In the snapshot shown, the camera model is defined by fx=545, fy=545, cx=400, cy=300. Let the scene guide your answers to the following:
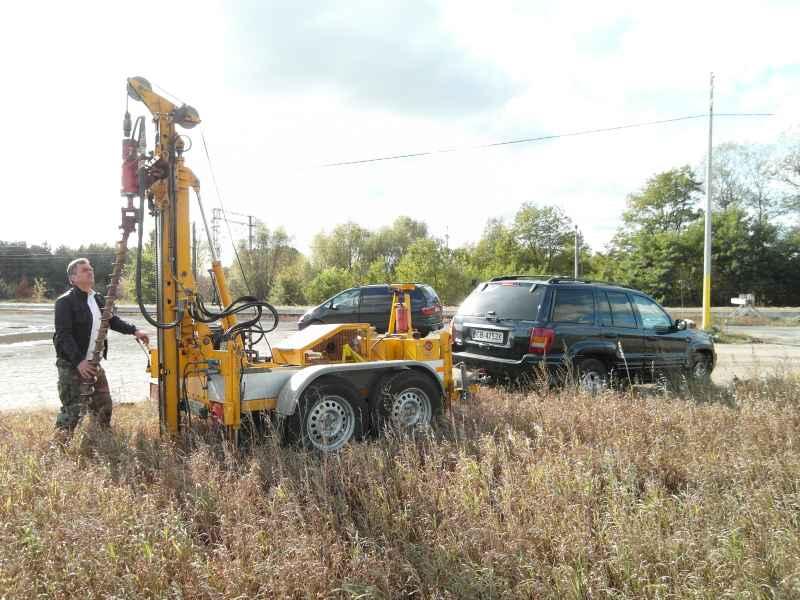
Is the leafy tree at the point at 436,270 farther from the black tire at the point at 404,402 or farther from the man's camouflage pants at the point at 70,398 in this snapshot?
the man's camouflage pants at the point at 70,398

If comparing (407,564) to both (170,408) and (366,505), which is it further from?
(170,408)

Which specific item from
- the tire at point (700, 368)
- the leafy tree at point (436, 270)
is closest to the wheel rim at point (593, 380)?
the tire at point (700, 368)

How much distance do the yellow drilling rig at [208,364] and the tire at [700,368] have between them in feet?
19.0

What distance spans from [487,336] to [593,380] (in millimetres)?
1630

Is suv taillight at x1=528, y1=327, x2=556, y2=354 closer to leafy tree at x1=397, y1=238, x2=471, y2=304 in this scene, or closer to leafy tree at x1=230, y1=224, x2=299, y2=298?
leafy tree at x1=397, y1=238, x2=471, y2=304

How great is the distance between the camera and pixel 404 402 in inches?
222

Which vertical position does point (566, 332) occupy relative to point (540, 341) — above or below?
above

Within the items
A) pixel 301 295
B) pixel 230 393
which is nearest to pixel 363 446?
pixel 230 393

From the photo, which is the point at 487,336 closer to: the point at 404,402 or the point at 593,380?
the point at 593,380

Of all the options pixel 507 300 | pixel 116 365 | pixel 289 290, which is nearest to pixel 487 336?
pixel 507 300

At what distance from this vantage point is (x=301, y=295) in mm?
45625

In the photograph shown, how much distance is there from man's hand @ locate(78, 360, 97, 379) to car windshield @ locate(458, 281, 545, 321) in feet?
16.5

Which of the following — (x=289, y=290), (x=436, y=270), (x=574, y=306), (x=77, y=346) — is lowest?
(x=77, y=346)

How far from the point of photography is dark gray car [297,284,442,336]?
15188 millimetres
